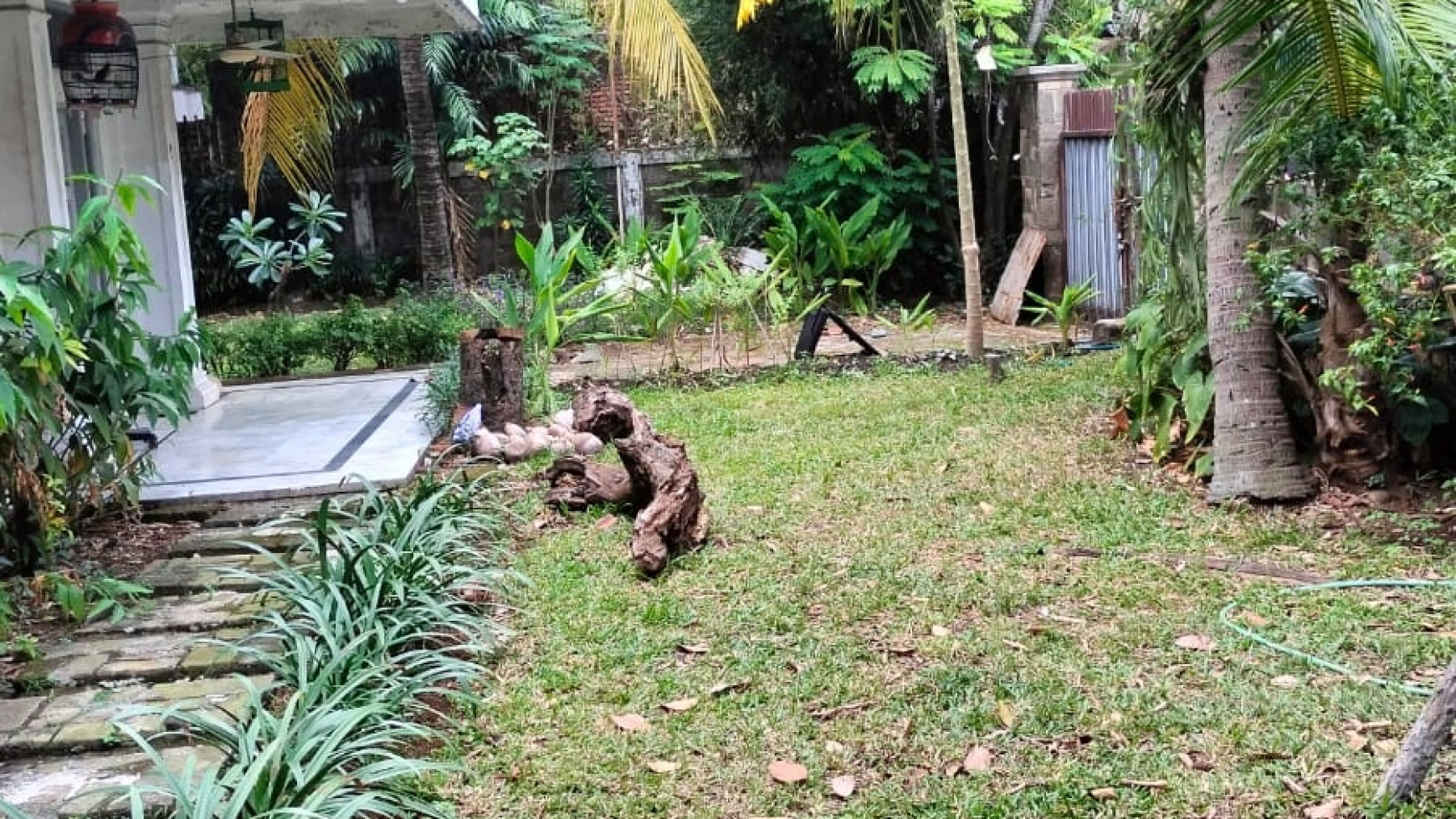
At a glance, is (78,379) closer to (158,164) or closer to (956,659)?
(956,659)

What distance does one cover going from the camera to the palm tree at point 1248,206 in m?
4.78

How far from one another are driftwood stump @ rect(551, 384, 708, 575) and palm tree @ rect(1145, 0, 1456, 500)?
2030mm

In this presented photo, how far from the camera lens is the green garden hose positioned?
11.4 ft

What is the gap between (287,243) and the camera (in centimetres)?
1345

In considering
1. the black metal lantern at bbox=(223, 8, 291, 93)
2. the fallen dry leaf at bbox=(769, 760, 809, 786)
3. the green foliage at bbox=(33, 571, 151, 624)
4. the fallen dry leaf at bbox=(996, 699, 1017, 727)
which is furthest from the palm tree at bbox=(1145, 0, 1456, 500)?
the black metal lantern at bbox=(223, 8, 291, 93)

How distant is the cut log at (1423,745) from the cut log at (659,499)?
2.45 metres

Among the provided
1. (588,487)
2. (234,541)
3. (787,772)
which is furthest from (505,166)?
(787,772)

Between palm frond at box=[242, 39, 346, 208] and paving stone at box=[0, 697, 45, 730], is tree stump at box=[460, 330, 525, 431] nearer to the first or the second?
paving stone at box=[0, 697, 45, 730]

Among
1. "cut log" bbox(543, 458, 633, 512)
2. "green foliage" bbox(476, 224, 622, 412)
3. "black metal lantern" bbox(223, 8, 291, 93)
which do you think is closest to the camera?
"cut log" bbox(543, 458, 633, 512)

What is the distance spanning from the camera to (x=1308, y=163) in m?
5.01

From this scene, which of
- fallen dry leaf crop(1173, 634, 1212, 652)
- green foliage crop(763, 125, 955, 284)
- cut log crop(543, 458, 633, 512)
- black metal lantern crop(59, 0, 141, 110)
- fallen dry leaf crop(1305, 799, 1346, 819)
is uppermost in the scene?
black metal lantern crop(59, 0, 141, 110)

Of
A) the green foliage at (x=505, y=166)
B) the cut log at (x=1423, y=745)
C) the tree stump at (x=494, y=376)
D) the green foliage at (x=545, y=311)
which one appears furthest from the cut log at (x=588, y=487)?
the green foliage at (x=505, y=166)

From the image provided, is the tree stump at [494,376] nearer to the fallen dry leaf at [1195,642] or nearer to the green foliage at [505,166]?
the fallen dry leaf at [1195,642]

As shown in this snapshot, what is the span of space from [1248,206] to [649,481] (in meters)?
2.49
